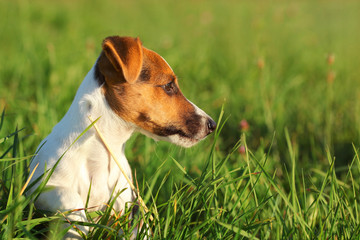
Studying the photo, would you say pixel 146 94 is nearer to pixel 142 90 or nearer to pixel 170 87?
pixel 142 90

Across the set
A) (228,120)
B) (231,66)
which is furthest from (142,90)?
(231,66)

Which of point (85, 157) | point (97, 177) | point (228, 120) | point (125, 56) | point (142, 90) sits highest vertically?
point (125, 56)

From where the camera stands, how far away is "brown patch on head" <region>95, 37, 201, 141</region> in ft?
7.89

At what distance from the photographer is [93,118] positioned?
94.4 inches

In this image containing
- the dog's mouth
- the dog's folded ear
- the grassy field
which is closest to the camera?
the grassy field

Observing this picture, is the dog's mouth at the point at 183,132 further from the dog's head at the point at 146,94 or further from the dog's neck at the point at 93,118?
the dog's neck at the point at 93,118

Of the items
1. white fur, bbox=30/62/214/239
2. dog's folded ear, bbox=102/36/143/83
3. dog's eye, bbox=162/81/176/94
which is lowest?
white fur, bbox=30/62/214/239

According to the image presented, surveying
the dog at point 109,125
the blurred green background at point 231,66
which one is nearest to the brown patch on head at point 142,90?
the dog at point 109,125

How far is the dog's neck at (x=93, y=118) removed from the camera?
7.80 feet

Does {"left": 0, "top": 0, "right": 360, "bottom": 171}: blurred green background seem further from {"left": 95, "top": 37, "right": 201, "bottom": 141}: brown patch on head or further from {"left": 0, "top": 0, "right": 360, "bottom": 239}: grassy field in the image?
{"left": 95, "top": 37, "right": 201, "bottom": 141}: brown patch on head

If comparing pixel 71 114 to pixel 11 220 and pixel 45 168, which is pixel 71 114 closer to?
pixel 45 168

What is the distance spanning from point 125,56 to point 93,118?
38 centimetres

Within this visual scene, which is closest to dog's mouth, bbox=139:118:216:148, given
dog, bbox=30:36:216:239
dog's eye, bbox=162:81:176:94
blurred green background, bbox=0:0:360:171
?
dog, bbox=30:36:216:239

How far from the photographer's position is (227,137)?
4320 millimetres
